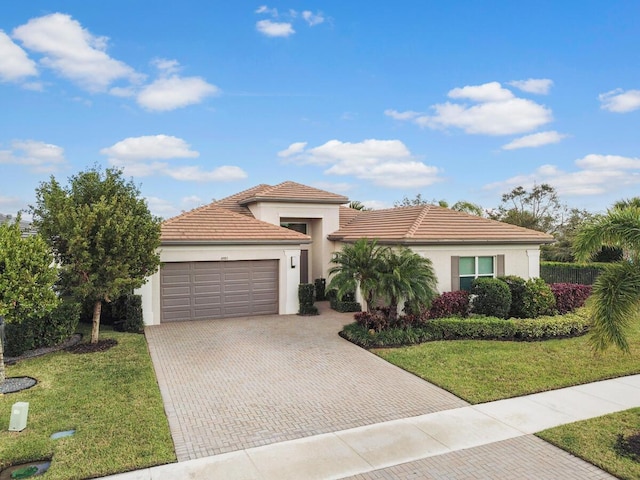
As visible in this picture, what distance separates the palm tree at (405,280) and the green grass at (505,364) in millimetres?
1419

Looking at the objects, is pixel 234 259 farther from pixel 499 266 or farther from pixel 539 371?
pixel 539 371

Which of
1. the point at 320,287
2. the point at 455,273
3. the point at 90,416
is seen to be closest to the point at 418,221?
the point at 455,273

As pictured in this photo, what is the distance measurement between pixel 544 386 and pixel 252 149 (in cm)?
1823

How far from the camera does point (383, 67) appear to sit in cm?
1872

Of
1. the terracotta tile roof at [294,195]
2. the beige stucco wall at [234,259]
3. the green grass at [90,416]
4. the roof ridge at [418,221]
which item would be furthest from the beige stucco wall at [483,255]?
the green grass at [90,416]

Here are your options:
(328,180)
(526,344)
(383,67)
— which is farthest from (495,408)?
(328,180)

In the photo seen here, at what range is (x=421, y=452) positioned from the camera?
637cm

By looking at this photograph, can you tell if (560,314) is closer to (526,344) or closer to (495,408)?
(526,344)

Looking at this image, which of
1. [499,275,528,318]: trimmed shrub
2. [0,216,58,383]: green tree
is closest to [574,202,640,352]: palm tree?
[499,275,528,318]: trimmed shrub

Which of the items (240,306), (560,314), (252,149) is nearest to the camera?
(560,314)

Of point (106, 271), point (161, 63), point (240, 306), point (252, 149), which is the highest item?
point (161, 63)

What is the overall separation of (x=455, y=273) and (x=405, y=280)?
14.8 feet

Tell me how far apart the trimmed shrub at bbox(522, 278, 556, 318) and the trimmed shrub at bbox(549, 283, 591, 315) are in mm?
930

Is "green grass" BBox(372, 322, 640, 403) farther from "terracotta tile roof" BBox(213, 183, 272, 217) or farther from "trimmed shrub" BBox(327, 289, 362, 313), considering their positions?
"terracotta tile roof" BBox(213, 183, 272, 217)
